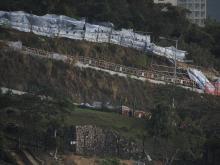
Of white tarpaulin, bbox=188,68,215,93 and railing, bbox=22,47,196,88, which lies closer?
railing, bbox=22,47,196,88

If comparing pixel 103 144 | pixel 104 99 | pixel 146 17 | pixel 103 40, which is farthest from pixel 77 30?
pixel 103 144

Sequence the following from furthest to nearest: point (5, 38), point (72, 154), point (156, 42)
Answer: point (156, 42) < point (5, 38) < point (72, 154)

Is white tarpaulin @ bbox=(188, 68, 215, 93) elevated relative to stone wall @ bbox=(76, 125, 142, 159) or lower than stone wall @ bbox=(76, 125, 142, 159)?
elevated

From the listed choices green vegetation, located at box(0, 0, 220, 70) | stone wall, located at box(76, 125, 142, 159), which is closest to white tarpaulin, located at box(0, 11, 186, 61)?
green vegetation, located at box(0, 0, 220, 70)

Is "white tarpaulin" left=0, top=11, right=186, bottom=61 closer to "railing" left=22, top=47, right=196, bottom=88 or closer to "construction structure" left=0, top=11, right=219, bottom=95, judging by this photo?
"construction structure" left=0, top=11, right=219, bottom=95

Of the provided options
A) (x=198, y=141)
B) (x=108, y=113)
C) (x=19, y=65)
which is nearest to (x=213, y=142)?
(x=198, y=141)

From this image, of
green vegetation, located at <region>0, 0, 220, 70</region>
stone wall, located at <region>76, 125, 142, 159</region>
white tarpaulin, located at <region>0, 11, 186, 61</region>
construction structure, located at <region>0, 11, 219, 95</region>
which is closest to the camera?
stone wall, located at <region>76, 125, 142, 159</region>

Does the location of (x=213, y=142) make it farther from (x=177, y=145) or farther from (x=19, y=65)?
(x=19, y=65)
